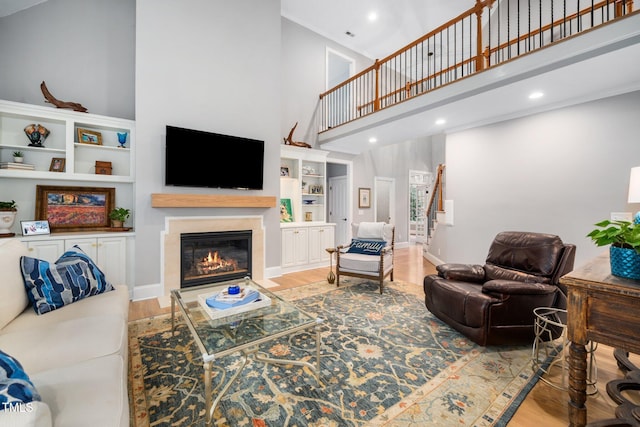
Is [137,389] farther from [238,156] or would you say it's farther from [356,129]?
[356,129]

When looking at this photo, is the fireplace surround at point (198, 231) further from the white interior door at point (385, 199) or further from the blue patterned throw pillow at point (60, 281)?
the white interior door at point (385, 199)

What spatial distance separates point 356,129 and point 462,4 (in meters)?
3.48

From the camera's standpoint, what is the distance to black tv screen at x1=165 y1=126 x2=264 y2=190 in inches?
143

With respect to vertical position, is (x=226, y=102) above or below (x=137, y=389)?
above

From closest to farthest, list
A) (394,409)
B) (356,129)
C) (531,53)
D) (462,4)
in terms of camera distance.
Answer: (394,409) < (531,53) < (356,129) < (462,4)

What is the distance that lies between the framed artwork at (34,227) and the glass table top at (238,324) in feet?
6.81

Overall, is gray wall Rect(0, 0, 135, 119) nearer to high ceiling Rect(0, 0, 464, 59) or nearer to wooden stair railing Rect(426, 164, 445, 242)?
high ceiling Rect(0, 0, 464, 59)

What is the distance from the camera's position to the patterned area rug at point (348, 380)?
1585 mm

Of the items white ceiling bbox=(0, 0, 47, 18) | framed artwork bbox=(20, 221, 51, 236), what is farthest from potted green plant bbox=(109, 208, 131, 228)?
white ceiling bbox=(0, 0, 47, 18)

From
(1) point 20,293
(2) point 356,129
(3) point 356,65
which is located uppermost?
(3) point 356,65

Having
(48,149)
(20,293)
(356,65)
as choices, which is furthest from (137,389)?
(356,65)


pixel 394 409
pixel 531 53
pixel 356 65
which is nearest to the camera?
pixel 394 409

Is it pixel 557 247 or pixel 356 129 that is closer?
pixel 557 247

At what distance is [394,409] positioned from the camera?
5.38 ft
